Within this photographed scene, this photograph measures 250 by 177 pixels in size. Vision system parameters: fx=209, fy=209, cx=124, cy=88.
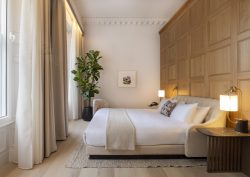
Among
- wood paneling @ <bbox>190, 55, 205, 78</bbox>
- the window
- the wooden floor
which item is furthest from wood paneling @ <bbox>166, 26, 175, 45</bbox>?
the window

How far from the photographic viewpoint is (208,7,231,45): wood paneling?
2973mm

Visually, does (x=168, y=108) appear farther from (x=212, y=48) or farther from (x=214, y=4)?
(x=214, y=4)

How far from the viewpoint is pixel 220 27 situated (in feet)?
10.4

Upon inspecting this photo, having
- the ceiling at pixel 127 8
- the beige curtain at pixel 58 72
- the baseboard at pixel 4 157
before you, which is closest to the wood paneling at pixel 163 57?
the ceiling at pixel 127 8

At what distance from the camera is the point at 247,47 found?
256 cm

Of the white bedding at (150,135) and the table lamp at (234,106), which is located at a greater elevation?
the table lamp at (234,106)

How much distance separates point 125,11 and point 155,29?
1.32 meters

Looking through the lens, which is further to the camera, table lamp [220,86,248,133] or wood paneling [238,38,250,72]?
wood paneling [238,38,250,72]

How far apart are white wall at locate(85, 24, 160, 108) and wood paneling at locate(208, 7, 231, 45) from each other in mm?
3370

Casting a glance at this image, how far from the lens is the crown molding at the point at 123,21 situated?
656 cm

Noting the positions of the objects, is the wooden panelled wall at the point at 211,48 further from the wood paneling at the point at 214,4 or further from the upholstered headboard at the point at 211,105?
the upholstered headboard at the point at 211,105

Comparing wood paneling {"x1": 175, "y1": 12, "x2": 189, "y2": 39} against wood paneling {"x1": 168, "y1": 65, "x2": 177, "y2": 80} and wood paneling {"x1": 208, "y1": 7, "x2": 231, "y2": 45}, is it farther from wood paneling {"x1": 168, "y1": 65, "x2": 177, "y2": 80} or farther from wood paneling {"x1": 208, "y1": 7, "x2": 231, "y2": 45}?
wood paneling {"x1": 208, "y1": 7, "x2": 231, "y2": 45}

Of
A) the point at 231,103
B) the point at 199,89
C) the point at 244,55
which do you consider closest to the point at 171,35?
the point at 199,89

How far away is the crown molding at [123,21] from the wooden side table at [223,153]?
478 cm
